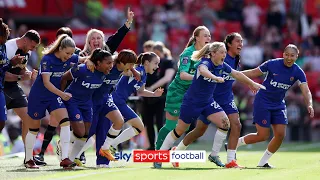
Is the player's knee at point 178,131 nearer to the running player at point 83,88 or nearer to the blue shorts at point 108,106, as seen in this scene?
the blue shorts at point 108,106

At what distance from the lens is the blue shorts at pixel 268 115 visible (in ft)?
45.7

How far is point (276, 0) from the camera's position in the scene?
31859mm

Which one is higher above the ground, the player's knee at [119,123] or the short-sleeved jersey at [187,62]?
the short-sleeved jersey at [187,62]

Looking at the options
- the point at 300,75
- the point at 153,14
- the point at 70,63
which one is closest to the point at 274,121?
the point at 300,75

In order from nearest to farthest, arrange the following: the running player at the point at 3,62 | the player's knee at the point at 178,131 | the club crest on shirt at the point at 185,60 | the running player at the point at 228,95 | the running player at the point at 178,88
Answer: the running player at the point at 3,62, the player's knee at the point at 178,131, the club crest on shirt at the point at 185,60, the running player at the point at 228,95, the running player at the point at 178,88

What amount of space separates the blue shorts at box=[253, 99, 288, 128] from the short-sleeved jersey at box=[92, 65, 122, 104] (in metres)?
2.30

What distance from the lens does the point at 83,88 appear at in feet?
42.2

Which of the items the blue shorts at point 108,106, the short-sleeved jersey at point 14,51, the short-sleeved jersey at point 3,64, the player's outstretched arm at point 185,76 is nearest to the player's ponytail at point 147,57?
the player's outstretched arm at point 185,76

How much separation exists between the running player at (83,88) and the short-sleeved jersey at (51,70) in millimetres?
88

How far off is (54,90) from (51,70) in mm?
393

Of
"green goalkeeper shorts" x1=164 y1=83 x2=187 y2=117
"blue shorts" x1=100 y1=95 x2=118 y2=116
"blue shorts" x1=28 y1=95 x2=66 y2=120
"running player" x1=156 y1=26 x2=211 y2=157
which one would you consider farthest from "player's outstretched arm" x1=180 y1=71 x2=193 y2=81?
"blue shorts" x1=28 y1=95 x2=66 y2=120

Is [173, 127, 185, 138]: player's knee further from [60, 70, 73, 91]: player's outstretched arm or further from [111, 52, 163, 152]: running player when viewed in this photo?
[60, 70, 73, 91]: player's outstretched arm

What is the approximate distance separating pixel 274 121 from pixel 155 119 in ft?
14.4

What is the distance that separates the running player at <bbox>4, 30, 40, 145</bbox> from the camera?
13320 mm
